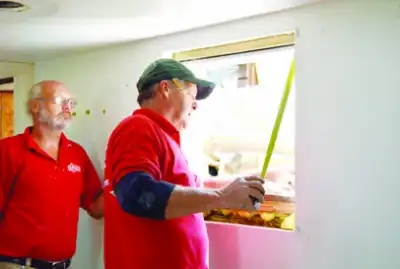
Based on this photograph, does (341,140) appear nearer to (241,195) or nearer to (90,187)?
(241,195)

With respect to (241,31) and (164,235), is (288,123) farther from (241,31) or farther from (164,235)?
(164,235)

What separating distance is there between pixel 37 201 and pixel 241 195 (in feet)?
3.53

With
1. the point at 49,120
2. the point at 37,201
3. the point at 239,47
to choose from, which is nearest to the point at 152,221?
the point at 239,47

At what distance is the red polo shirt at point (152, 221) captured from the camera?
3.75 feet

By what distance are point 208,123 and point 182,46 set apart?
314 millimetres

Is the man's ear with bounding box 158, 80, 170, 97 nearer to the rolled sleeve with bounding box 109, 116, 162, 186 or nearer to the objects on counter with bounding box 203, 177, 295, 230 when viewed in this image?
the rolled sleeve with bounding box 109, 116, 162, 186

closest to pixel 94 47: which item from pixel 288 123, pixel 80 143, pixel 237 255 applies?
pixel 80 143

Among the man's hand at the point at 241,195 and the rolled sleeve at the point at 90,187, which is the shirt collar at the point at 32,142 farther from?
the man's hand at the point at 241,195

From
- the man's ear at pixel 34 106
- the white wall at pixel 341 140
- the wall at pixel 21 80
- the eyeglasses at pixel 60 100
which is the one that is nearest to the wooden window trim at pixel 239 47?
the white wall at pixel 341 140

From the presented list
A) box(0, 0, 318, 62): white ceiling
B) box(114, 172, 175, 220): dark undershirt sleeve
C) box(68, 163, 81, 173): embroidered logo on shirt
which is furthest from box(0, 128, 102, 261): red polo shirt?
box(114, 172, 175, 220): dark undershirt sleeve

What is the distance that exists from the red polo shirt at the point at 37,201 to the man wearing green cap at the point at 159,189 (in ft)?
1.74

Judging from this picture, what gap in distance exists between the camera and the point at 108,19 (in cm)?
155

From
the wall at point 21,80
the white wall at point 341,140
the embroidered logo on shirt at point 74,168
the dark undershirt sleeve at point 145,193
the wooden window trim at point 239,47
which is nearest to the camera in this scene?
the dark undershirt sleeve at point 145,193

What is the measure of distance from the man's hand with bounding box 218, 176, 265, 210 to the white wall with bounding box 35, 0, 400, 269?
0.34 m
